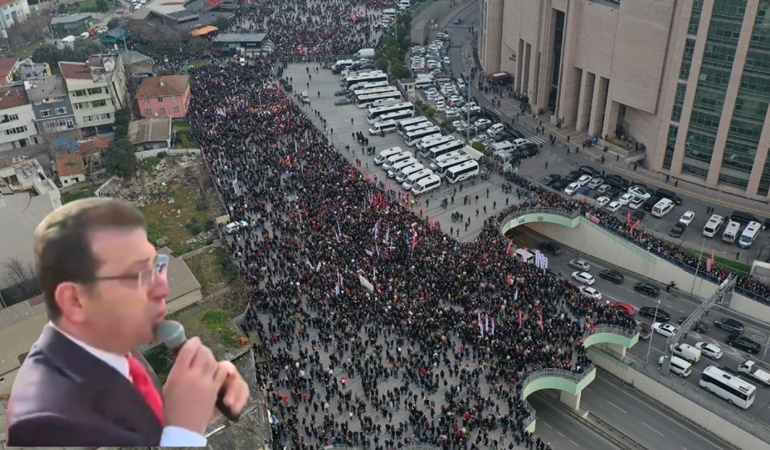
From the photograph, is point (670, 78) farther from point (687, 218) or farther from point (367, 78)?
point (367, 78)

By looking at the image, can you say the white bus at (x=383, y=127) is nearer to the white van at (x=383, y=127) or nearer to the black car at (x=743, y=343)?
the white van at (x=383, y=127)

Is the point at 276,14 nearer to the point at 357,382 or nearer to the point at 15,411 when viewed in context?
the point at 357,382

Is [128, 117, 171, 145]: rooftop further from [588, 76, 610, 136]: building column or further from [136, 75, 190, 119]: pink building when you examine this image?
[588, 76, 610, 136]: building column

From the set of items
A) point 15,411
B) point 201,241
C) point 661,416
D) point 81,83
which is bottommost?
point 661,416

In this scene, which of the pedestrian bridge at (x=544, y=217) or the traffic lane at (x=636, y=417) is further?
the pedestrian bridge at (x=544, y=217)

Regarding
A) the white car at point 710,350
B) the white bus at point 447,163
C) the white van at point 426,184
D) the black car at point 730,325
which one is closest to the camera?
the white car at point 710,350

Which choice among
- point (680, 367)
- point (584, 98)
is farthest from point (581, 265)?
point (584, 98)

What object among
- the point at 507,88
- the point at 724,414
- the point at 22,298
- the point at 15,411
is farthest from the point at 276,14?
the point at 15,411

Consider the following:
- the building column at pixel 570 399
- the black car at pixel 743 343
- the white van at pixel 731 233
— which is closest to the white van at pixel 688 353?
the black car at pixel 743 343
